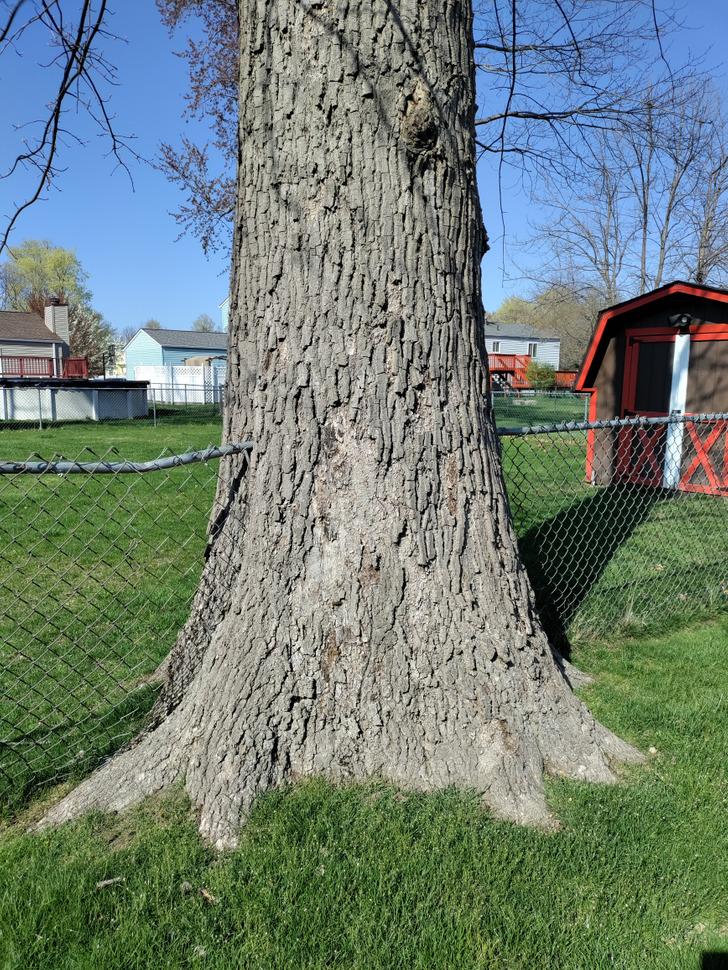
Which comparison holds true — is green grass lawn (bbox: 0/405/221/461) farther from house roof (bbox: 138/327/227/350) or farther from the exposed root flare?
house roof (bbox: 138/327/227/350)

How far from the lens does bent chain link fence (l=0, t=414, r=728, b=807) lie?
302 cm

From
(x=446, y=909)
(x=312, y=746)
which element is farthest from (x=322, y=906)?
(x=312, y=746)

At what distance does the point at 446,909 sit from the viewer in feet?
6.61

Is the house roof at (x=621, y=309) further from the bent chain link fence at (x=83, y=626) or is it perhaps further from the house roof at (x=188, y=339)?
the house roof at (x=188, y=339)

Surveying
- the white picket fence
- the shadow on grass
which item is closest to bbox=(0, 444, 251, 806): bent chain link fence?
the shadow on grass

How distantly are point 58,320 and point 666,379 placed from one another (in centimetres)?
3688

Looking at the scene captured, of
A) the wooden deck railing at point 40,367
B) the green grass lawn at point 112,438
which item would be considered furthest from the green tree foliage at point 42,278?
the green grass lawn at point 112,438

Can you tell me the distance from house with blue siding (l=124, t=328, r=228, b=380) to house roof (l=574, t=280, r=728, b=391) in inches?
1734

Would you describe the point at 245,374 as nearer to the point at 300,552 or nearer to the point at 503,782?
the point at 300,552

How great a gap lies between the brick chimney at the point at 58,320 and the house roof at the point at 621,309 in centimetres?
3506

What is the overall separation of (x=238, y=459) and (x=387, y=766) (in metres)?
1.29

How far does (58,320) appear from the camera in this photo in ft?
128

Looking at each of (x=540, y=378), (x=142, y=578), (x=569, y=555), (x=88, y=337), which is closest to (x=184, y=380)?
(x=88, y=337)

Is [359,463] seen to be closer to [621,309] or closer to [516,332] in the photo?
[621,309]
